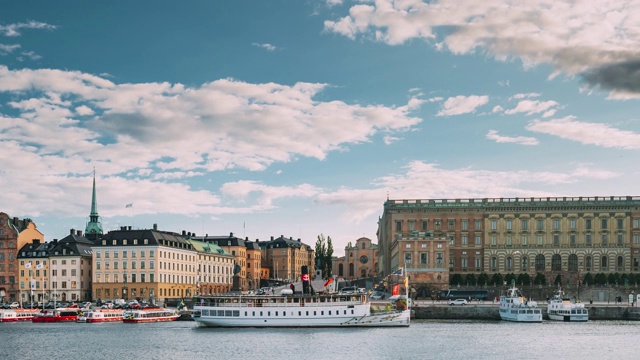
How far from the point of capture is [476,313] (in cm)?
13425

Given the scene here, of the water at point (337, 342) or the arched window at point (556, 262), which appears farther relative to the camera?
the arched window at point (556, 262)

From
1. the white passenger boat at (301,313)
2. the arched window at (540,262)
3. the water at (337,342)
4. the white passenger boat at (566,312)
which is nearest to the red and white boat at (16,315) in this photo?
the water at (337,342)

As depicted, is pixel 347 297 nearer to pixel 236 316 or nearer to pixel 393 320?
pixel 393 320

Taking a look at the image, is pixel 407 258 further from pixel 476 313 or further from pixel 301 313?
pixel 301 313

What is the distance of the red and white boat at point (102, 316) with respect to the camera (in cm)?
13912

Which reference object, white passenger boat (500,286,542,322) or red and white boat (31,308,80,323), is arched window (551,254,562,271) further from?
red and white boat (31,308,80,323)

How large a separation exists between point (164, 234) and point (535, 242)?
79.3 metres

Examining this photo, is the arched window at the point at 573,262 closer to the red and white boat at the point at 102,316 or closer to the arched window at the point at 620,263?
the arched window at the point at 620,263

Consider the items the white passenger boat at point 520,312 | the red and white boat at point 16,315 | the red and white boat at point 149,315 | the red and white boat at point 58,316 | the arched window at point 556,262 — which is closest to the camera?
the white passenger boat at point 520,312

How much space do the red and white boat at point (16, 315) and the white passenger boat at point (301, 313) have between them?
45.1m

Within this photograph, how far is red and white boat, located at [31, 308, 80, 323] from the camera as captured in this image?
144125 mm

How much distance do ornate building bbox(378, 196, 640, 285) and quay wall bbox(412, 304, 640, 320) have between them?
143 feet

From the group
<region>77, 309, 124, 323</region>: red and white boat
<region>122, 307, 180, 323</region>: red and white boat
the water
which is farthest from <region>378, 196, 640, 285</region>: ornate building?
<region>77, 309, 124, 323</region>: red and white boat

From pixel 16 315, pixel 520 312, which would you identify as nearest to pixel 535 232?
pixel 520 312
